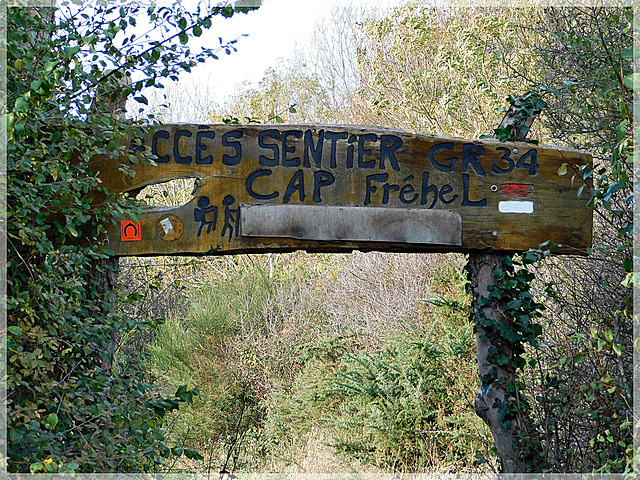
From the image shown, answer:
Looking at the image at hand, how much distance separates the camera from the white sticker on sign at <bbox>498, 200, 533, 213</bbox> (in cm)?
368

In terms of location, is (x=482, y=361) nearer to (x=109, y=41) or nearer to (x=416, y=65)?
(x=109, y=41)

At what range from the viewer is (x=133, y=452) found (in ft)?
8.18

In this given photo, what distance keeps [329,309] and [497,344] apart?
5.26 m

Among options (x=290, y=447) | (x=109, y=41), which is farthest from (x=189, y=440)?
(x=109, y=41)

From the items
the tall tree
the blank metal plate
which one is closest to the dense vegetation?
the tall tree

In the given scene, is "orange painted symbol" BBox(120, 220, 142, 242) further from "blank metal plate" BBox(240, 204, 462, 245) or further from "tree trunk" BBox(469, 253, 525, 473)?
"tree trunk" BBox(469, 253, 525, 473)

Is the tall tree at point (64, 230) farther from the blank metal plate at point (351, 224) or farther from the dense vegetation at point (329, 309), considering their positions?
the blank metal plate at point (351, 224)

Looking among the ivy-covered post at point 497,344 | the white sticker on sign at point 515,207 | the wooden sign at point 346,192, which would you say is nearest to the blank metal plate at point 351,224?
the wooden sign at point 346,192

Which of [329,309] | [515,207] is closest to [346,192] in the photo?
[515,207]

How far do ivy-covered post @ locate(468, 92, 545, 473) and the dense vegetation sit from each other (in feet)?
0.27

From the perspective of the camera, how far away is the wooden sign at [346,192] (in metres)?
3.43

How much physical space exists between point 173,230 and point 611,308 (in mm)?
2445

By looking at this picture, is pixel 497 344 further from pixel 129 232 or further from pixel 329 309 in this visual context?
pixel 329 309

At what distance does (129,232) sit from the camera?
11.2 ft
